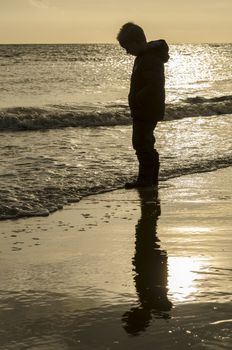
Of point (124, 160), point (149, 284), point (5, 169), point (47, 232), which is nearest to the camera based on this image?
point (149, 284)

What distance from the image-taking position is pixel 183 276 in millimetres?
4824

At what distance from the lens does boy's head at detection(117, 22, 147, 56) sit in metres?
8.19

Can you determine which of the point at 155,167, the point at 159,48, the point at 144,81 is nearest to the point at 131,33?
the point at 159,48

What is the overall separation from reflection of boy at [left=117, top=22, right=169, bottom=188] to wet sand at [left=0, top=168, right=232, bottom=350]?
4.03 ft

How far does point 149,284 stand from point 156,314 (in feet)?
1.98

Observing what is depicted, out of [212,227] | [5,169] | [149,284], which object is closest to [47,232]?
[212,227]

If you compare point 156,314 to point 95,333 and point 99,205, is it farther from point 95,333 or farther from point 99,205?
point 99,205

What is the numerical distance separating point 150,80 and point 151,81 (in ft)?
0.05

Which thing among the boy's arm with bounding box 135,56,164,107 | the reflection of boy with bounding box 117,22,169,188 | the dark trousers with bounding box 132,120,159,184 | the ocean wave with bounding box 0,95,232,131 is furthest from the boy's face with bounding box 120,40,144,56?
the ocean wave with bounding box 0,95,232,131

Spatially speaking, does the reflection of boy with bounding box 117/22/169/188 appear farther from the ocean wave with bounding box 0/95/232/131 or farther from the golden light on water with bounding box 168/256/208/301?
the ocean wave with bounding box 0/95/232/131

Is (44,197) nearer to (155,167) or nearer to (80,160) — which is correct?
(155,167)

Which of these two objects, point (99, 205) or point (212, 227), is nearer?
→ point (212, 227)

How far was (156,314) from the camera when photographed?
4.13 metres

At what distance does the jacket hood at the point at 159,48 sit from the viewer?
8.26 m
